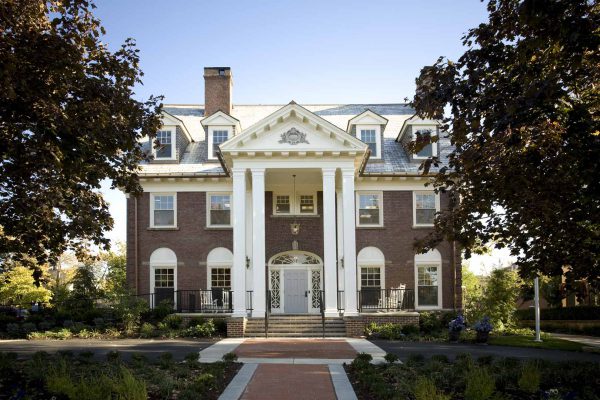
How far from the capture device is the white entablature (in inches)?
965

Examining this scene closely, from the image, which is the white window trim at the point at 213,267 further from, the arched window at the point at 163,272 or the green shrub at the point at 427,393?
the green shrub at the point at 427,393

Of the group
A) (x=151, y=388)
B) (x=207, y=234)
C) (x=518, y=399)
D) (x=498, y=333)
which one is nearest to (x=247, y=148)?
(x=207, y=234)

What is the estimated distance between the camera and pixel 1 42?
9.45 m

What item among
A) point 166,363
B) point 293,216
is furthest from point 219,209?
point 166,363

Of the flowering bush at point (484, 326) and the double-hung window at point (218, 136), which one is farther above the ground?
the double-hung window at point (218, 136)

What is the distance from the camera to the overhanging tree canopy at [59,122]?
9609 millimetres

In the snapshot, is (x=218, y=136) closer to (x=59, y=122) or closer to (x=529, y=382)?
(x=59, y=122)

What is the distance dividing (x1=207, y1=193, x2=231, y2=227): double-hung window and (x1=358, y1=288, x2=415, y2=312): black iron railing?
744 cm

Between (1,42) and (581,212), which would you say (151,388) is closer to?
(1,42)

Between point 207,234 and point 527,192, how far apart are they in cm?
2076

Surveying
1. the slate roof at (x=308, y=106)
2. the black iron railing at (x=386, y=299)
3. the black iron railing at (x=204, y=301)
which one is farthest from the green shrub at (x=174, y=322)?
the black iron railing at (x=386, y=299)

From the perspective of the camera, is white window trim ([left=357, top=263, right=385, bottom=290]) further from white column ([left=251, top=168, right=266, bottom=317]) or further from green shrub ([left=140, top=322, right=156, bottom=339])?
green shrub ([left=140, top=322, right=156, bottom=339])

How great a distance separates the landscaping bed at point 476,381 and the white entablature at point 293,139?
12582 mm

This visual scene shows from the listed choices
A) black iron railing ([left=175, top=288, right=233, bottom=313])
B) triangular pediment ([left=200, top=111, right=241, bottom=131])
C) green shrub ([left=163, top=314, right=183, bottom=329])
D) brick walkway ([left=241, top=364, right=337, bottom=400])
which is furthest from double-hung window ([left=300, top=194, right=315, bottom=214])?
brick walkway ([left=241, top=364, right=337, bottom=400])
